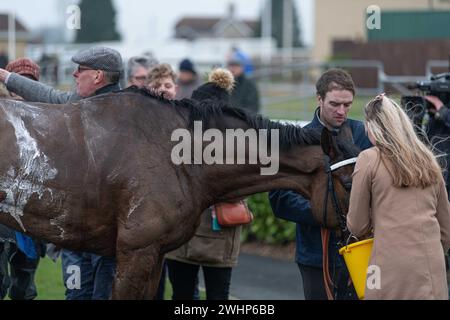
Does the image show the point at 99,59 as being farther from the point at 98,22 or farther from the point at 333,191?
the point at 98,22

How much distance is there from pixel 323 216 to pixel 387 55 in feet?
74.7

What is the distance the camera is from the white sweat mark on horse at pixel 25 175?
170 inches

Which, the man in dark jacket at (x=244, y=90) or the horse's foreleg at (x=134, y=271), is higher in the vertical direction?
the man in dark jacket at (x=244, y=90)

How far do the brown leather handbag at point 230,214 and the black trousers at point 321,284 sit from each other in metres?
0.71

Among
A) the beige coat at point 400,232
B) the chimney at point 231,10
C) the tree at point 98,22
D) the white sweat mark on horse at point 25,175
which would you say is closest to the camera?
the beige coat at point 400,232

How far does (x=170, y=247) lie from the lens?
14.8 feet

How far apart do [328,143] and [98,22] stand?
53017mm

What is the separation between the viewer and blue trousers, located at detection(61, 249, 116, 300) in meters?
5.35

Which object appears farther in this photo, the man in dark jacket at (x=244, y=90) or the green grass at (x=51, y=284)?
the man in dark jacket at (x=244, y=90)

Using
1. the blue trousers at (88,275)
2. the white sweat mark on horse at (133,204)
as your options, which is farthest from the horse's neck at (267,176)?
the blue trousers at (88,275)

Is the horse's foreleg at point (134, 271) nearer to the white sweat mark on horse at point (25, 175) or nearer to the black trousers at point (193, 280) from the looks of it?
the white sweat mark on horse at point (25, 175)

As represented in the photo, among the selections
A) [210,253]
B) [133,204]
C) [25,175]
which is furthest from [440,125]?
[25,175]

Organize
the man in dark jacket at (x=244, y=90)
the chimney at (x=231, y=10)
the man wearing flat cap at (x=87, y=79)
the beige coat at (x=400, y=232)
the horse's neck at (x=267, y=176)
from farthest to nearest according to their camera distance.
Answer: the chimney at (x=231, y=10), the man in dark jacket at (x=244, y=90), the man wearing flat cap at (x=87, y=79), the horse's neck at (x=267, y=176), the beige coat at (x=400, y=232)
